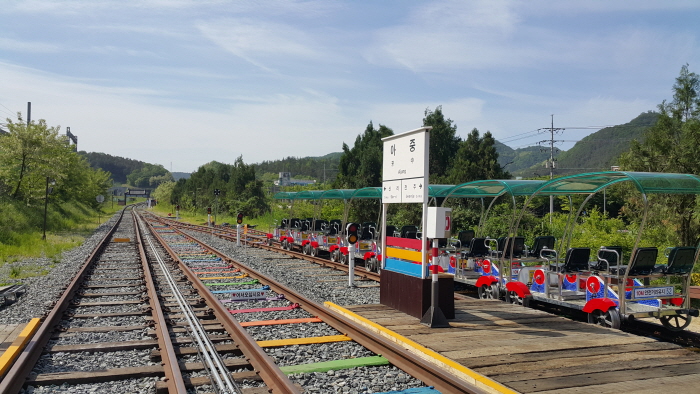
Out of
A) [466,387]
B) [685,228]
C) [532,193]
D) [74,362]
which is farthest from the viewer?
[685,228]

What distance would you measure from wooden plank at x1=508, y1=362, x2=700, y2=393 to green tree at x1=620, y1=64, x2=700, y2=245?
976cm

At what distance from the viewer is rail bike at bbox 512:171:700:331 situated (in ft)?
25.4

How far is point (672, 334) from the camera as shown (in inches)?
312

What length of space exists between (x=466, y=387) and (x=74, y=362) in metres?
4.39

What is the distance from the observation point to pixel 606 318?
26.4 ft

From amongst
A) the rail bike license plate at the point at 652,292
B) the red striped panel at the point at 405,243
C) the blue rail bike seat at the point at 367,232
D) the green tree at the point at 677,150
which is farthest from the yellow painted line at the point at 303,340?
the green tree at the point at 677,150

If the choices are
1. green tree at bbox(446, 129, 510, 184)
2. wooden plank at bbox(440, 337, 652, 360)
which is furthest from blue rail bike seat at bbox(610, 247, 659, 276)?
green tree at bbox(446, 129, 510, 184)

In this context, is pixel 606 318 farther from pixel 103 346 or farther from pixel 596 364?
pixel 103 346

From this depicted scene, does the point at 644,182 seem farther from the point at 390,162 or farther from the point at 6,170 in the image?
the point at 6,170

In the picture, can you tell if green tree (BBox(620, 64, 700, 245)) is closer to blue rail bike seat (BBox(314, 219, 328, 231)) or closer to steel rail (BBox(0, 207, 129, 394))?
blue rail bike seat (BBox(314, 219, 328, 231))

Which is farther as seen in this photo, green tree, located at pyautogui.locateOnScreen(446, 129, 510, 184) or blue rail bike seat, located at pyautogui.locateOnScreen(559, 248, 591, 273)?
green tree, located at pyautogui.locateOnScreen(446, 129, 510, 184)

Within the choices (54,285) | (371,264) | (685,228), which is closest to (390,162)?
(371,264)

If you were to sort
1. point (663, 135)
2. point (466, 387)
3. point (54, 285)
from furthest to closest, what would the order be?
point (663, 135)
point (54, 285)
point (466, 387)

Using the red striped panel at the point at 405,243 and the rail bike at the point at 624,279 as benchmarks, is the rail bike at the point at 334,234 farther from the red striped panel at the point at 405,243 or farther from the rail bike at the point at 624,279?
the rail bike at the point at 624,279
